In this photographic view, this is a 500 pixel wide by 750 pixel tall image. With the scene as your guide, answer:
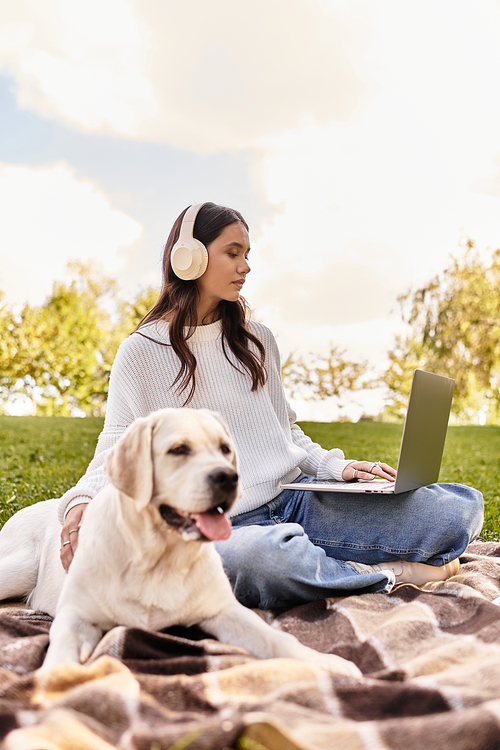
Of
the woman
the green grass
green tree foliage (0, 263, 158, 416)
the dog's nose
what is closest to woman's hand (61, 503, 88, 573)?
the woman

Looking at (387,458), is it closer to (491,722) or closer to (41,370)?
(491,722)

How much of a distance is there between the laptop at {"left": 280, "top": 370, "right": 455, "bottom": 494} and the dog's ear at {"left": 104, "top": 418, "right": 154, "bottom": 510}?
1208 millimetres

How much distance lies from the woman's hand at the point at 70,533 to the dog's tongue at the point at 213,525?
0.74 meters

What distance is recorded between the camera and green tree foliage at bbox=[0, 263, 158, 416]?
2928 cm

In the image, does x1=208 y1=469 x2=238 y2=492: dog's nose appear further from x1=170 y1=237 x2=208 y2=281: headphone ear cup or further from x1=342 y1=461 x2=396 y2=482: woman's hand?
x1=170 y1=237 x2=208 y2=281: headphone ear cup

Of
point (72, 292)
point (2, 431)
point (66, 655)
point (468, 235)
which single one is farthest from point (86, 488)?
point (72, 292)

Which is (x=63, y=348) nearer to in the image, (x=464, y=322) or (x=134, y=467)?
(x=464, y=322)

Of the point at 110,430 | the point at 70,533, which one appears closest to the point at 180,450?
the point at 70,533

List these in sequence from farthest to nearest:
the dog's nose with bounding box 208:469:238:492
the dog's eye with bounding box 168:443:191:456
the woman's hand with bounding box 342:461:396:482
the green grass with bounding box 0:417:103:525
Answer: the green grass with bounding box 0:417:103:525 → the woman's hand with bounding box 342:461:396:482 → the dog's eye with bounding box 168:443:191:456 → the dog's nose with bounding box 208:469:238:492

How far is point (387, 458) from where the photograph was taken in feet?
36.8

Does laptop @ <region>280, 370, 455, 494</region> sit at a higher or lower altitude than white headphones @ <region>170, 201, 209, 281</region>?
lower

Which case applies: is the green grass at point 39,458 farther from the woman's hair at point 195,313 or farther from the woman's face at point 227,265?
the woman's face at point 227,265

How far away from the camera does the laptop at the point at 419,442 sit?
3.12 metres

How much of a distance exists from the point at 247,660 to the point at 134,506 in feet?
2.23
